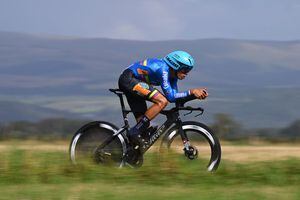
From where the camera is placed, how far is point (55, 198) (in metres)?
9.59

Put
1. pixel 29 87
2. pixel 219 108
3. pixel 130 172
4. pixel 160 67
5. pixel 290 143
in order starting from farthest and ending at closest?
pixel 29 87
pixel 219 108
pixel 290 143
pixel 160 67
pixel 130 172

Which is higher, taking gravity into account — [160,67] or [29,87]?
[29,87]

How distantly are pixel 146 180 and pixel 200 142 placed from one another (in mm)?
1616

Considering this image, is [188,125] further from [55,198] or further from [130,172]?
[55,198]

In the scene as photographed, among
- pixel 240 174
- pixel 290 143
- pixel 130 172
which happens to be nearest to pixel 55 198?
pixel 130 172

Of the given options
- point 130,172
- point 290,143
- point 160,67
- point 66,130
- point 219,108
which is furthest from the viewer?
point 219,108

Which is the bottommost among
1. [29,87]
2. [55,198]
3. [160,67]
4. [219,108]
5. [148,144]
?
[55,198]

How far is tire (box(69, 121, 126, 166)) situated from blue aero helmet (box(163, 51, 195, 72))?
1255mm

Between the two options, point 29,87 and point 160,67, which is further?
point 29,87

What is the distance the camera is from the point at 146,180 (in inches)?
433

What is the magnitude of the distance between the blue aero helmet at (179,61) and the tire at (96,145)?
1255 mm

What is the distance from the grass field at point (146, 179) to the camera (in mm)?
9906

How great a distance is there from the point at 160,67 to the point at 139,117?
89cm

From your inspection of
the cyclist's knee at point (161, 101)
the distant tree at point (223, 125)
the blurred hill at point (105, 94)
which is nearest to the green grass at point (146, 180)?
the cyclist's knee at point (161, 101)
